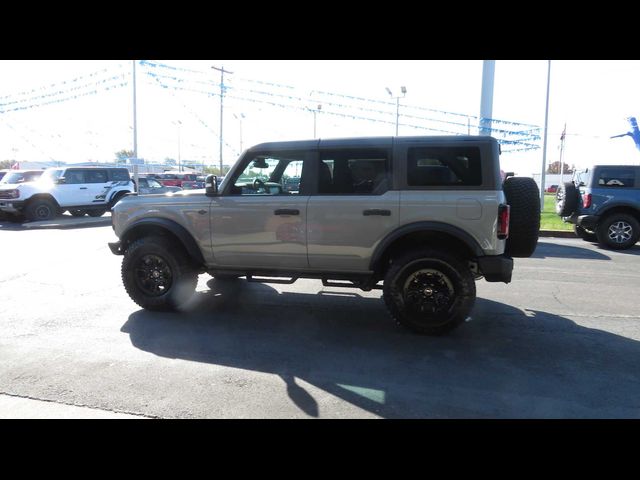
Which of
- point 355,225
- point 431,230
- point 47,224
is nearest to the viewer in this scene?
point 431,230

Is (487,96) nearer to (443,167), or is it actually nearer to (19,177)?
(443,167)

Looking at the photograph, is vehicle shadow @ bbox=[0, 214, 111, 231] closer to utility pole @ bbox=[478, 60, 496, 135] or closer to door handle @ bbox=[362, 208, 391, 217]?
door handle @ bbox=[362, 208, 391, 217]

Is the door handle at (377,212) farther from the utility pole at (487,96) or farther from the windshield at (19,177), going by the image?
the windshield at (19,177)

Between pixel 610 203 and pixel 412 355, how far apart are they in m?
8.52

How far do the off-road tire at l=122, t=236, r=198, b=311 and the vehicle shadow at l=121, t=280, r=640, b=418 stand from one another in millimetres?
185

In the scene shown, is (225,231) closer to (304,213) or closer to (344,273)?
(304,213)

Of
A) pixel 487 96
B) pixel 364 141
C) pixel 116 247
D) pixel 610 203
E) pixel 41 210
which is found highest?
pixel 487 96

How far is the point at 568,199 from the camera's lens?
32.9ft

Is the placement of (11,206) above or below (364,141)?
below

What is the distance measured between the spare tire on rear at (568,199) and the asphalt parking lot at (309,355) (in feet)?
11.9

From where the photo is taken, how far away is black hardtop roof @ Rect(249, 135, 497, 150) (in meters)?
4.47

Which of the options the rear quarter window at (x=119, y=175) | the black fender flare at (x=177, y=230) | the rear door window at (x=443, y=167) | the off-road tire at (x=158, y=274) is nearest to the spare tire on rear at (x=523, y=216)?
the rear door window at (x=443, y=167)

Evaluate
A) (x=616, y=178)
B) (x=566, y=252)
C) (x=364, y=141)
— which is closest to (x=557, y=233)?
(x=616, y=178)

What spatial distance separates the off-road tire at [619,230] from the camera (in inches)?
397
